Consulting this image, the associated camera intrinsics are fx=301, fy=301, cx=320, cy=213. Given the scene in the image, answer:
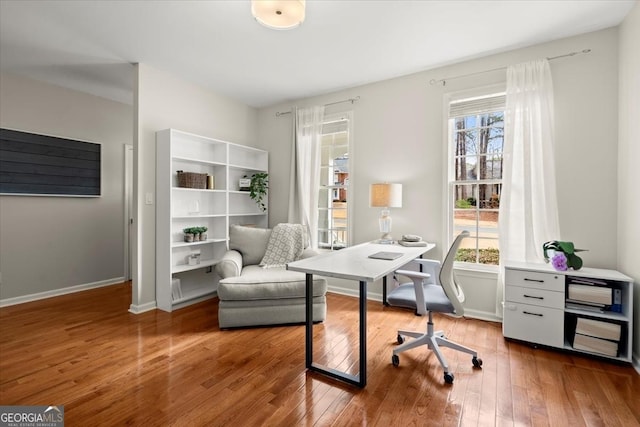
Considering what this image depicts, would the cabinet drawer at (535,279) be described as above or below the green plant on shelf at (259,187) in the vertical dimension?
below

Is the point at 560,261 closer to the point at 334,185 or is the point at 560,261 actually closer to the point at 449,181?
the point at 449,181

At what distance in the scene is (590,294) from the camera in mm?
2227

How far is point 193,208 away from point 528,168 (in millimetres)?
3602

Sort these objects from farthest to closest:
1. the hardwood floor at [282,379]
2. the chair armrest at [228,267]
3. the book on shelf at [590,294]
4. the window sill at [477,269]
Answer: the window sill at [477,269], the chair armrest at [228,267], the book on shelf at [590,294], the hardwood floor at [282,379]

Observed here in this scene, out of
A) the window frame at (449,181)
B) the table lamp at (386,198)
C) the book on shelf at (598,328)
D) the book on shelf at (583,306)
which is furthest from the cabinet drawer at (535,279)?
the table lamp at (386,198)

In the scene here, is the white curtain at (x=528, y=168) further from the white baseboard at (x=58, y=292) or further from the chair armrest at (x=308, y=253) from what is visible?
the white baseboard at (x=58, y=292)

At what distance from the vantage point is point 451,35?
2607mm

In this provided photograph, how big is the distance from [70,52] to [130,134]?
159cm

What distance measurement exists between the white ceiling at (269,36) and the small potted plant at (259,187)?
1265 mm

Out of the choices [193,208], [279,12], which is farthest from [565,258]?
[193,208]

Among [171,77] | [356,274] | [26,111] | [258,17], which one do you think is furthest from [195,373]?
[26,111]

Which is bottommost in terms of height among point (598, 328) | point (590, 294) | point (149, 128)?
point (598, 328)

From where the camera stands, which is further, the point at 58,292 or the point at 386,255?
the point at 58,292

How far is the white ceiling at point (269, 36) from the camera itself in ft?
7.41
